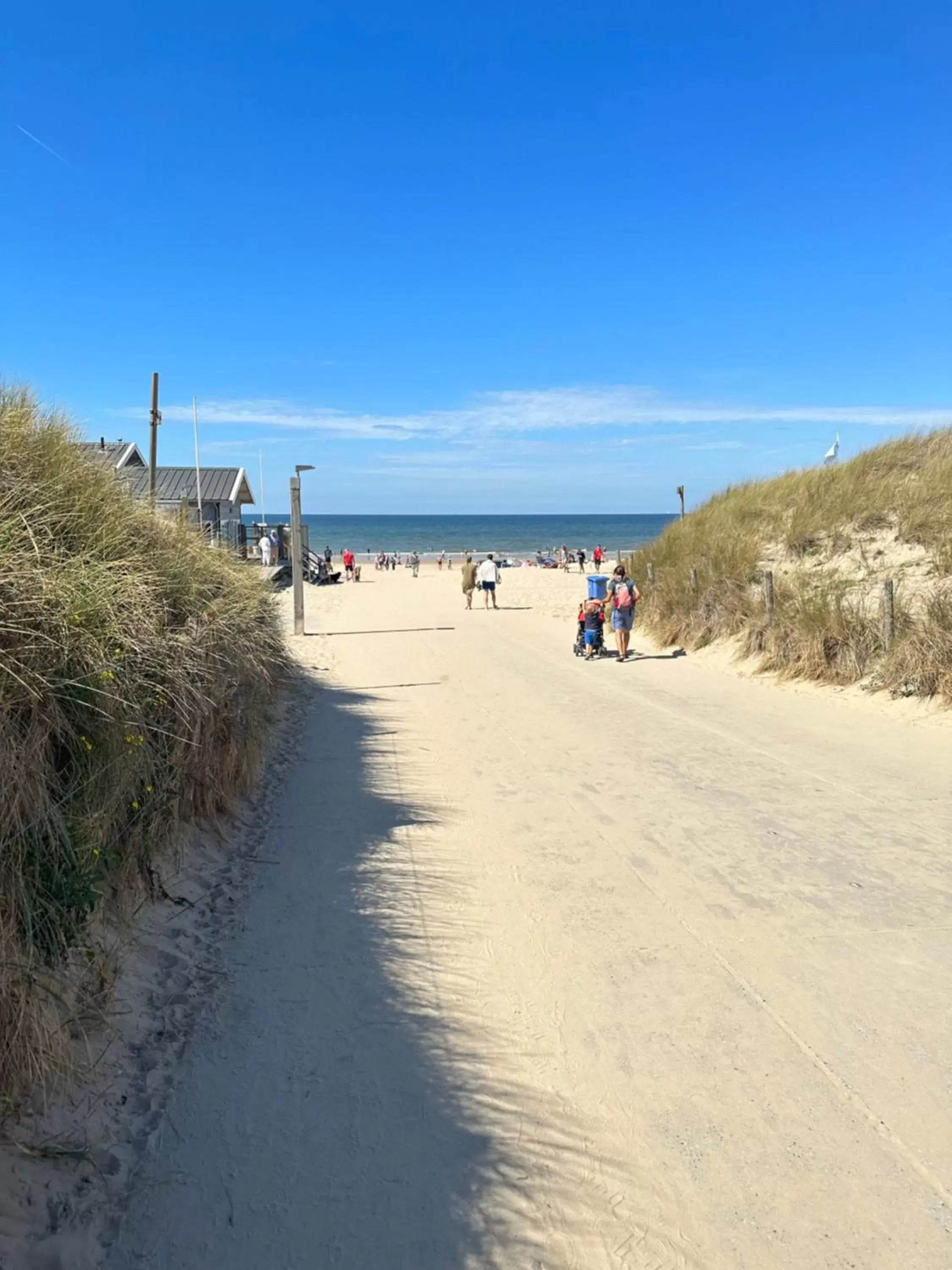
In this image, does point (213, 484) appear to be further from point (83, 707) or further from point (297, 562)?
point (83, 707)

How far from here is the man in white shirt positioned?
83.9ft

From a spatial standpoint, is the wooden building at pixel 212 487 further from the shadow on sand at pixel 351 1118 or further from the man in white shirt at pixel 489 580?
the shadow on sand at pixel 351 1118

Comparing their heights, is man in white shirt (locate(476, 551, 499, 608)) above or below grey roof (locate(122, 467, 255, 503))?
below

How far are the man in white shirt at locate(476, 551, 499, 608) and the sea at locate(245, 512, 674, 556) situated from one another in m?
13.6

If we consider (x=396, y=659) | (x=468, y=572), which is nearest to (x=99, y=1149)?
(x=396, y=659)

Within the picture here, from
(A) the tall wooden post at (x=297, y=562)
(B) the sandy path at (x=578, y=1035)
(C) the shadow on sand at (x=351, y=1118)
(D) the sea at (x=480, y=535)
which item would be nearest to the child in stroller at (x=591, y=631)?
(A) the tall wooden post at (x=297, y=562)

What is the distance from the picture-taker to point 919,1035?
354 centimetres

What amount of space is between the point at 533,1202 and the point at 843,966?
211 centimetres

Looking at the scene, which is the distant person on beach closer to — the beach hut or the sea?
the beach hut

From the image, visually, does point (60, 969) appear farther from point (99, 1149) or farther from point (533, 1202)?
point (533, 1202)

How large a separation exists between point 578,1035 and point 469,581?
22470 mm

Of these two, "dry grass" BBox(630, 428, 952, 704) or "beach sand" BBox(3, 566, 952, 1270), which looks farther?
"dry grass" BBox(630, 428, 952, 704)

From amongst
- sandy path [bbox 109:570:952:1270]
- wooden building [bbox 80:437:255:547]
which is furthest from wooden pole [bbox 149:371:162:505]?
sandy path [bbox 109:570:952:1270]

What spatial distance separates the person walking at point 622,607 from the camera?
1507cm
